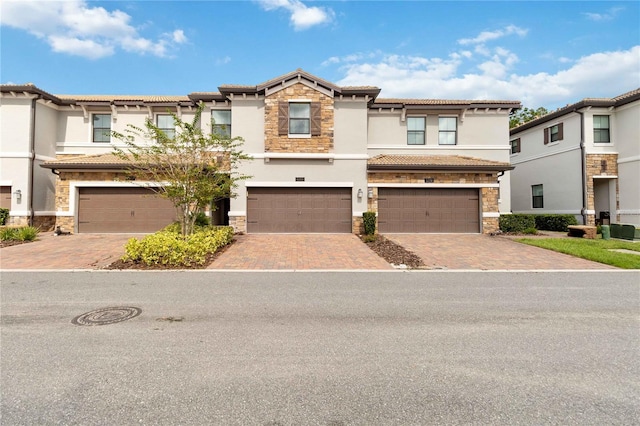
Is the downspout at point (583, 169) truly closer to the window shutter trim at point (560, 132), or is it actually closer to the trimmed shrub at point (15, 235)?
the window shutter trim at point (560, 132)

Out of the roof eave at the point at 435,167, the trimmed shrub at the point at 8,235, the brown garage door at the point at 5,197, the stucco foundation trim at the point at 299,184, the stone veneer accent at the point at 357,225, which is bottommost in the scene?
the trimmed shrub at the point at 8,235

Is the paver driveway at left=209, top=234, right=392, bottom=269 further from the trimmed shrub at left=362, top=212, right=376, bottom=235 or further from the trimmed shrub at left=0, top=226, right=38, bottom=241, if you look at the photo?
the trimmed shrub at left=0, top=226, right=38, bottom=241

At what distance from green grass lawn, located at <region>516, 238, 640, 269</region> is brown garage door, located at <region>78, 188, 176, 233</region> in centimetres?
1678

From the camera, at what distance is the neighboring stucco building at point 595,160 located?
1764cm

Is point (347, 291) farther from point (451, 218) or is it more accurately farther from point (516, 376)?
point (451, 218)

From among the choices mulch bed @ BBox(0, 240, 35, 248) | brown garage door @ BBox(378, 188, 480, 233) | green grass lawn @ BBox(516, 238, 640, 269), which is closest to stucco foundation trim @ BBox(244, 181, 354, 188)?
brown garage door @ BBox(378, 188, 480, 233)

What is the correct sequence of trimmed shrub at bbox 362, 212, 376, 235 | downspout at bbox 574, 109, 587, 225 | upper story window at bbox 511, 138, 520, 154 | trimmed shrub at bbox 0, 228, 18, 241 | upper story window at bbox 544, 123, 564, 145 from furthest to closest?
upper story window at bbox 511, 138, 520, 154 < upper story window at bbox 544, 123, 564, 145 < downspout at bbox 574, 109, 587, 225 < trimmed shrub at bbox 362, 212, 376, 235 < trimmed shrub at bbox 0, 228, 18, 241

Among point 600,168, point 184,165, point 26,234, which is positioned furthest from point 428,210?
point 26,234

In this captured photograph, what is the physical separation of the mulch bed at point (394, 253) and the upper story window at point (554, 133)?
49.2ft

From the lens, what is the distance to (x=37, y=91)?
16422mm

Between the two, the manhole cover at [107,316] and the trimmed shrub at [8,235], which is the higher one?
the trimmed shrub at [8,235]

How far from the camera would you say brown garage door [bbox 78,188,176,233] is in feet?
52.0

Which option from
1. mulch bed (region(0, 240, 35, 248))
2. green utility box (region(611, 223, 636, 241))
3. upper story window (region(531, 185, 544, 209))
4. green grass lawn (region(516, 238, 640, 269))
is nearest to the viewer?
green grass lawn (region(516, 238, 640, 269))

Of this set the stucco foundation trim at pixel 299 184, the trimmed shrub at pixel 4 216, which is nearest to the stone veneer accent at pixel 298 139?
the stucco foundation trim at pixel 299 184
